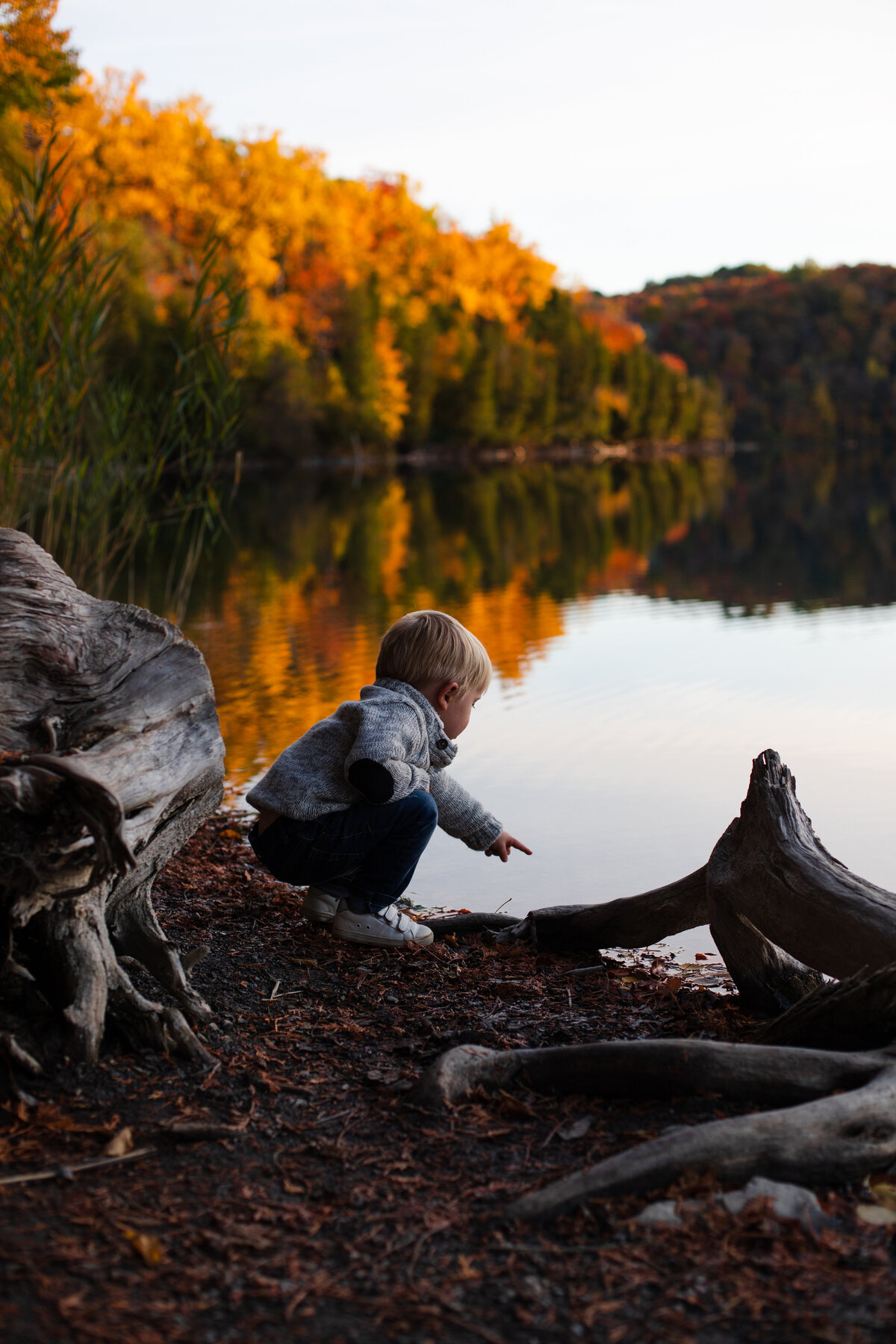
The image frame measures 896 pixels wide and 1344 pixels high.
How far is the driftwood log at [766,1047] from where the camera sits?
75.5 inches

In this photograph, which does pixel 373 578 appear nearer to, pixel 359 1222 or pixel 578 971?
pixel 578 971

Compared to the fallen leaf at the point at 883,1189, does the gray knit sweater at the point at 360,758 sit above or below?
above

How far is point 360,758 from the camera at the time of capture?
10.5ft

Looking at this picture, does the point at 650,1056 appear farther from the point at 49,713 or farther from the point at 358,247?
the point at 358,247

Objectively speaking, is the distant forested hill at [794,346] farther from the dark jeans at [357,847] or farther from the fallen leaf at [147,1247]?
the fallen leaf at [147,1247]

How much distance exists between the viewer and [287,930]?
11.4ft

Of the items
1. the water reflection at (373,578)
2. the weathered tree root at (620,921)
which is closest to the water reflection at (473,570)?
the water reflection at (373,578)

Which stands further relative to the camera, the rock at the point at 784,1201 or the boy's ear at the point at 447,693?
the boy's ear at the point at 447,693

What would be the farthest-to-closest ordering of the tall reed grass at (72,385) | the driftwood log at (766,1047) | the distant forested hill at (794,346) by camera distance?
the distant forested hill at (794,346), the tall reed grass at (72,385), the driftwood log at (766,1047)

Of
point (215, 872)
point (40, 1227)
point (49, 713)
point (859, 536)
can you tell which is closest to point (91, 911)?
point (49, 713)

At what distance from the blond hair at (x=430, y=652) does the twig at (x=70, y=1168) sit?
1710 millimetres

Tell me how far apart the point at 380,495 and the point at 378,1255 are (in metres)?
31.3

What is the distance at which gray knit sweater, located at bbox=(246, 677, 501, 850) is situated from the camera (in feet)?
10.5

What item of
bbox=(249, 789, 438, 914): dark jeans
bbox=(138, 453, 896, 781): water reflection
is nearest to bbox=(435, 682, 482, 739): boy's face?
bbox=(249, 789, 438, 914): dark jeans
